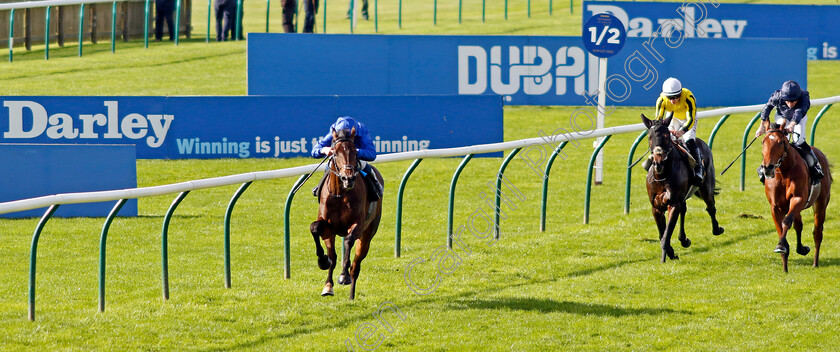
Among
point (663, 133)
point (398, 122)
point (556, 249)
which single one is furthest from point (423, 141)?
point (663, 133)

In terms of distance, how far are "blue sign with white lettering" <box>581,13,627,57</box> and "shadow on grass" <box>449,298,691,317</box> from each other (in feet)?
19.2

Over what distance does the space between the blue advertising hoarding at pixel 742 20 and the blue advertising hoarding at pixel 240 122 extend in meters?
8.00

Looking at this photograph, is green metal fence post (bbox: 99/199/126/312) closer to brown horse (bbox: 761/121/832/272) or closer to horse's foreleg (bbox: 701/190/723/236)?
brown horse (bbox: 761/121/832/272)

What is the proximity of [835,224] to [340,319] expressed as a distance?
21.3 ft

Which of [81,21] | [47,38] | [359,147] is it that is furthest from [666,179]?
[47,38]

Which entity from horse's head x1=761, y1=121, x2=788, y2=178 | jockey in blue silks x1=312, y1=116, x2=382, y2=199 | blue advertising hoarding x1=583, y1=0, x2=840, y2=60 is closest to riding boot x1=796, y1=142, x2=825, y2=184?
horse's head x1=761, y1=121, x2=788, y2=178

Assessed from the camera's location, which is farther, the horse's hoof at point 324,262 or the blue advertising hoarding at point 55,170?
the blue advertising hoarding at point 55,170

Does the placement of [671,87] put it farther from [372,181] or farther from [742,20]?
[742,20]

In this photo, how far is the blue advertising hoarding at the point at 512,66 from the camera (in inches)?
699

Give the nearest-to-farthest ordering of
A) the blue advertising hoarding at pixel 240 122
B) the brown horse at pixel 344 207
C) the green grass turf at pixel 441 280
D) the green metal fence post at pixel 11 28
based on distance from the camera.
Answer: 1. the brown horse at pixel 344 207
2. the green grass turf at pixel 441 280
3. the blue advertising hoarding at pixel 240 122
4. the green metal fence post at pixel 11 28

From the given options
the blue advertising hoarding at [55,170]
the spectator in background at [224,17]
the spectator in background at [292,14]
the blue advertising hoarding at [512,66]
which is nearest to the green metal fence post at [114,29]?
the spectator in background at [224,17]

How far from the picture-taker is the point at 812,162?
1065 cm

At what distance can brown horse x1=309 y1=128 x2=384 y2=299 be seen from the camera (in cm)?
822

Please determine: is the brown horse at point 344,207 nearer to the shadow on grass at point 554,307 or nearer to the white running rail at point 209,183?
the white running rail at point 209,183
